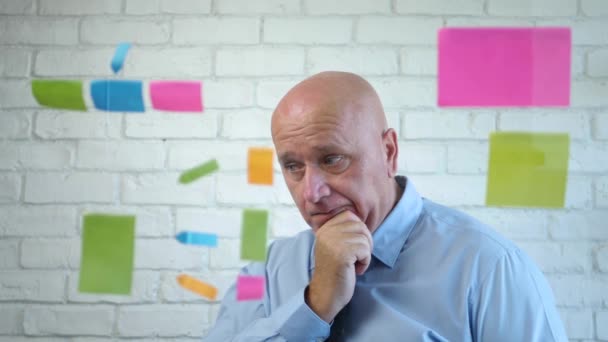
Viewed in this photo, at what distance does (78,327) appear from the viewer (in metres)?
1.45

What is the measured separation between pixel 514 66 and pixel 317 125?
66 cm

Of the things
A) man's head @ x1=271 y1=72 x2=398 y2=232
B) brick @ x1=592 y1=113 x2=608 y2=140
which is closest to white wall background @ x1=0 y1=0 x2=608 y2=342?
brick @ x1=592 y1=113 x2=608 y2=140

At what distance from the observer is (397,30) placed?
1.45 metres

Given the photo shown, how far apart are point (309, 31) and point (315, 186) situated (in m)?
0.62

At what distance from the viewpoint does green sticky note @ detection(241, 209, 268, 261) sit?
1438mm

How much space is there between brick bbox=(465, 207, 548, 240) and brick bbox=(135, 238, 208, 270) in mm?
707

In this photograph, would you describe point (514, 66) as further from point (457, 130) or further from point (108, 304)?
point (108, 304)

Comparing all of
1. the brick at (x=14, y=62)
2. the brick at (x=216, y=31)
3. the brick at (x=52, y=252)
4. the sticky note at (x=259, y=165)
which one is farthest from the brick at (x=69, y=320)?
the brick at (x=216, y=31)

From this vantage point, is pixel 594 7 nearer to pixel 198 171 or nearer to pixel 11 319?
pixel 198 171

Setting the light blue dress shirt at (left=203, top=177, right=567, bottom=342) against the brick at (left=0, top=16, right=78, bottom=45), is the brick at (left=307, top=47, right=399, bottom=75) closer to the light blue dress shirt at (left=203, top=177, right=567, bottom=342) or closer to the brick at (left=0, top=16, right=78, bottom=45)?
the light blue dress shirt at (left=203, top=177, right=567, bottom=342)

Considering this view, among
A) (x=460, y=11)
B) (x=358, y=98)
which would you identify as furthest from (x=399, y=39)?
(x=358, y=98)

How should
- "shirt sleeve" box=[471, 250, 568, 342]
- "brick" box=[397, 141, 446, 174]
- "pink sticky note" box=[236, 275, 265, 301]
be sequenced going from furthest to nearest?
"brick" box=[397, 141, 446, 174] → "pink sticky note" box=[236, 275, 265, 301] → "shirt sleeve" box=[471, 250, 568, 342]

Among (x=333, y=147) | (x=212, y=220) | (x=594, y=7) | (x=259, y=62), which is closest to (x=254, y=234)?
(x=212, y=220)

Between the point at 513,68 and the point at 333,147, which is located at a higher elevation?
the point at 513,68
